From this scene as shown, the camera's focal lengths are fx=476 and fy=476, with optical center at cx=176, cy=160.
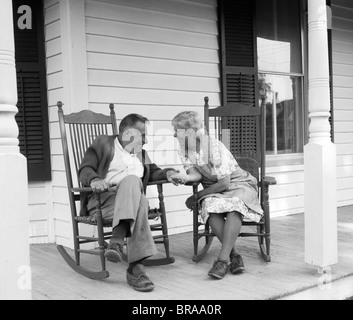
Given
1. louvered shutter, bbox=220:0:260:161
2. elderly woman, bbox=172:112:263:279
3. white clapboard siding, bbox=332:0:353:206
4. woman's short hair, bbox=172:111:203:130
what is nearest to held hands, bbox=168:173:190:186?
elderly woman, bbox=172:112:263:279

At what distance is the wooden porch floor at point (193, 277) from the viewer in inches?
97.6

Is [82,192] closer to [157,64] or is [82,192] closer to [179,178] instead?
[179,178]

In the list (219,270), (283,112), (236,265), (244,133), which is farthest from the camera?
(283,112)

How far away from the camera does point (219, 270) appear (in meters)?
2.71

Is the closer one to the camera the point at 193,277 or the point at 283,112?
the point at 193,277

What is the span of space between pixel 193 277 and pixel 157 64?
6.18 feet

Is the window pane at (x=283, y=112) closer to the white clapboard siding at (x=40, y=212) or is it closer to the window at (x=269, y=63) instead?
the window at (x=269, y=63)

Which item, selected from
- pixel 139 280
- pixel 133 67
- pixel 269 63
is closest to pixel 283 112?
pixel 269 63

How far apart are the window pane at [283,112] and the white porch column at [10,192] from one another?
10.7ft

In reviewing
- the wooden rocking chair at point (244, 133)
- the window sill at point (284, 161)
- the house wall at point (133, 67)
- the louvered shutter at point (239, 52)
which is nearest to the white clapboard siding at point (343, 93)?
the window sill at point (284, 161)

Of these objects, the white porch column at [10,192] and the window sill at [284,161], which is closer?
the white porch column at [10,192]

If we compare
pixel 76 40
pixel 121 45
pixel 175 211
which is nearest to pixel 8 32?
pixel 76 40

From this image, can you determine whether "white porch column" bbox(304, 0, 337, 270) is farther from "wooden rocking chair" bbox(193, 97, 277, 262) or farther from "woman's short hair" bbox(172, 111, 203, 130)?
"woman's short hair" bbox(172, 111, 203, 130)

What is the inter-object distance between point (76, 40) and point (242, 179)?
157 cm
